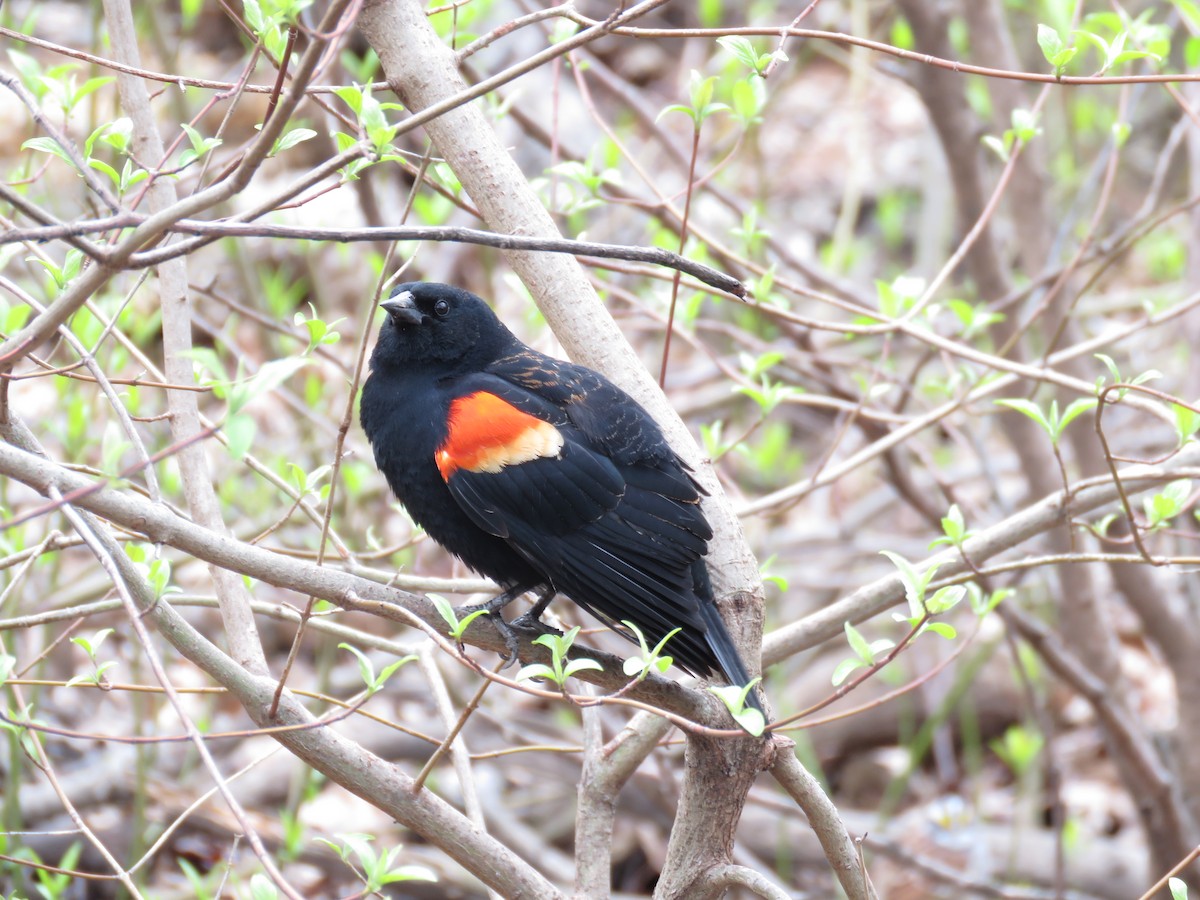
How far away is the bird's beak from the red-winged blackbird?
0.02 meters

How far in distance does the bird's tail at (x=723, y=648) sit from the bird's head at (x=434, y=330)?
0.99 meters

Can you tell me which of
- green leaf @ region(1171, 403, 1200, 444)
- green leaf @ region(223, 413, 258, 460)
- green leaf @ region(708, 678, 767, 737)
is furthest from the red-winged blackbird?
green leaf @ region(223, 413, 258, 460)

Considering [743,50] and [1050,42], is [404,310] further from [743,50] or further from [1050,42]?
[1050,42]

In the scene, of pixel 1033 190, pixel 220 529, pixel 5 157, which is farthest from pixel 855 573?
pixel 5 157

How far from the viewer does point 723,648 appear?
222 centimetres

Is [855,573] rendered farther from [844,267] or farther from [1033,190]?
[1033,190]

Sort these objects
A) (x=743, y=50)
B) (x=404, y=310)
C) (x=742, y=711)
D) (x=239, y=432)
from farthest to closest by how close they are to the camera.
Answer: (x=404, y=310) < (x=743, y=50) < (x=742, y=711) < (x=239, y=432)

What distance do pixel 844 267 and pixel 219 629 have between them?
351cm

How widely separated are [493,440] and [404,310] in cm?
49

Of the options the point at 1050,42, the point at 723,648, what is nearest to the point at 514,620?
the point at 723,648

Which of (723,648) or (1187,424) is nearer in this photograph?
(723,648)

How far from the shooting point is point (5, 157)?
278 inches

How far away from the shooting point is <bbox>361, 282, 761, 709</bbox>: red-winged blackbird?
2.39 metres

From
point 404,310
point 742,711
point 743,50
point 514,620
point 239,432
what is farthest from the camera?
point 404,310
